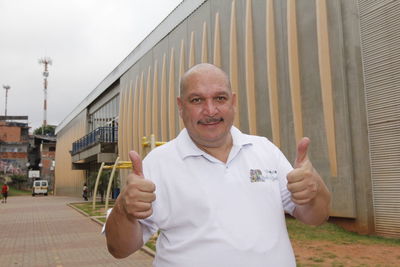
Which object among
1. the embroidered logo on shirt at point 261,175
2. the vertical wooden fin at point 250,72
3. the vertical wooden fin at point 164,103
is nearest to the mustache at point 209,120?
the embroidered logo on shirt at point 261,175

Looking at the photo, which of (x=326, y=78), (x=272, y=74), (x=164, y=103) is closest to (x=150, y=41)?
(x=164, y=103)

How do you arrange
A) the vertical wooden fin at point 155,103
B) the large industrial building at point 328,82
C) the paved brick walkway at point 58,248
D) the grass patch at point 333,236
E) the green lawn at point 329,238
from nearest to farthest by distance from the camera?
the paved brick walkway at point 58,248, the green lawn at point 329,238, the grass patch at point 333,236, the large industrial building at point 328,82, the vertical wooden fin at point 155,103

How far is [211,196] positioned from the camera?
1.77 m

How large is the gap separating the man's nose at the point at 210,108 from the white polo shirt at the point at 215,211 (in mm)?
192

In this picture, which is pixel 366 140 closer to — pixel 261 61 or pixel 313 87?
pixel 313 87

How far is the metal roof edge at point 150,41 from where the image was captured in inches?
760

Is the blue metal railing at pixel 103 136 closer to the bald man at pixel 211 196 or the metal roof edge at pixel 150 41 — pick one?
the metal roof edge at pixel 150 41

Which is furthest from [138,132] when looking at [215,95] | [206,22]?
[215,95]

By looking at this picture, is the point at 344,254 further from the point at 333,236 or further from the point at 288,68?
the point at 288,68

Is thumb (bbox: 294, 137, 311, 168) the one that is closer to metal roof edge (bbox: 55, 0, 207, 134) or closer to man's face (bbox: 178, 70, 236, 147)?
man's face (bbox: 178, 70, 236, 147)

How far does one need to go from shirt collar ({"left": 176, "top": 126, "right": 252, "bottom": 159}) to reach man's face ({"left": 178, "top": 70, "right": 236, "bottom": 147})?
0.05 metres

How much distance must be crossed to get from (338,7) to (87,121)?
32729 mm

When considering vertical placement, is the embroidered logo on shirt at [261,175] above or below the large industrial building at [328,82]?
below

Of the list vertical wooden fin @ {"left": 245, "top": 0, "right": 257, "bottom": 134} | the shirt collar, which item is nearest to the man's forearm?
the shirt collar
